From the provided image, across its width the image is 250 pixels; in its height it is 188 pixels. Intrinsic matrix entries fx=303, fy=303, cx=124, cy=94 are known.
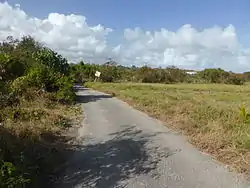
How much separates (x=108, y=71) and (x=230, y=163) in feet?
201

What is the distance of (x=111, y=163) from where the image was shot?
7172 mm

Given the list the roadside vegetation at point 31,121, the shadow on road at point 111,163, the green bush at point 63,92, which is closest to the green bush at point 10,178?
the roadside vegetation at point 31,121

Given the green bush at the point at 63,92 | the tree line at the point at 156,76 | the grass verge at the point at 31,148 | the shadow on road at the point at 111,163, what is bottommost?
the shadow on road at the point at 111,163

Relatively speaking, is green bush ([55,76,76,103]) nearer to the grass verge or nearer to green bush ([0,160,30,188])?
the grass verge

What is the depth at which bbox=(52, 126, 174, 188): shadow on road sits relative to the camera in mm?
6121

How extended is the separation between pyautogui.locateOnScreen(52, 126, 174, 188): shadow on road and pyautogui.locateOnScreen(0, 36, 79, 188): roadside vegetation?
1.67ft

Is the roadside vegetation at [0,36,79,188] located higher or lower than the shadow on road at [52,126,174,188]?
higher

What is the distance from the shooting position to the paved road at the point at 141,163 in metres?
5.95

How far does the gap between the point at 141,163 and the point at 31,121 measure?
5417 mm

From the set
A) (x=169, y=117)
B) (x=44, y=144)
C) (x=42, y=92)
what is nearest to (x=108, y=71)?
(x=42, y=92)

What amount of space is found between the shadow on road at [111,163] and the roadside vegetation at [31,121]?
51 centimetres

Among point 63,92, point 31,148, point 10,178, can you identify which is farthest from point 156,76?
point 10,178

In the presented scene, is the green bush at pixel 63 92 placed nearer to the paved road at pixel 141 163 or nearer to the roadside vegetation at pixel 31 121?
the roadside vegetation at pixel 31 121

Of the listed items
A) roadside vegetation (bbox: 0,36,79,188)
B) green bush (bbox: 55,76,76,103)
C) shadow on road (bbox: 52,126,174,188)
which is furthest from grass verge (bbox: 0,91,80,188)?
green bush (bbox: 55,76,76,103)
